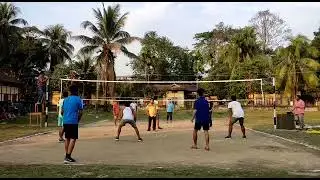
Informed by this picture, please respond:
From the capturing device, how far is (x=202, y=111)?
14.1 metres

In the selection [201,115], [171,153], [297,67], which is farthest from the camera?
[297,67]

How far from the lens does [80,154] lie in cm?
1275

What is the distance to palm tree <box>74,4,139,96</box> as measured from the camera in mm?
50250

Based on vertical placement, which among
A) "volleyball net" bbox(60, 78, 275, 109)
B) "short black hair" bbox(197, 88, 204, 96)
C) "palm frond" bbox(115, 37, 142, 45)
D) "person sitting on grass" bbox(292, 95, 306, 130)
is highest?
"palm frond" bbox(115, 37, 142, 45)

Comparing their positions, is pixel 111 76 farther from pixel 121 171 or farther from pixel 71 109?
pixel 121 171

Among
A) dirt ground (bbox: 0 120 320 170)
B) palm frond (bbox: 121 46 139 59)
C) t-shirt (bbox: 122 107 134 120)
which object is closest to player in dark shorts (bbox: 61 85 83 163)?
dirt ground (bbox: 0 120 320 170)

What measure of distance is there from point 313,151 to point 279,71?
4620cm

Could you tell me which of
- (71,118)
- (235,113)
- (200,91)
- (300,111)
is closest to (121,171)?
(71,118)

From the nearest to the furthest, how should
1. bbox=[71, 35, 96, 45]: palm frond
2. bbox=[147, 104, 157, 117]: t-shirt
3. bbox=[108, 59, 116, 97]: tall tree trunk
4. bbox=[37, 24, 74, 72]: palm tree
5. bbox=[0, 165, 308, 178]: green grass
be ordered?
1. bbox=[0, 165, 308, 178]: green grass
2. bbox=[147, 104, 157, 117]: t-shirt
3. bbox=[108, 59, 116, 97]: tall tree trunk
4. bbox=[71, 35, 96, 45]: palm frond
5. bbox=[37, 24, 74, 72]: palm tree

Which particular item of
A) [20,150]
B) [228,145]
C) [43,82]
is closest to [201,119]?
[228,145]

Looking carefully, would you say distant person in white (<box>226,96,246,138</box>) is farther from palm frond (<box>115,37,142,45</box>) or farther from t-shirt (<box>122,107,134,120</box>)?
palm frond (<box>115,37,142,45</box>)

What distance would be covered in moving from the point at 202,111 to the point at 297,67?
47.5 meters

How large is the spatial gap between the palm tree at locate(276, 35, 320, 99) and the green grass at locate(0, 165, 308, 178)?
5000 centimetres

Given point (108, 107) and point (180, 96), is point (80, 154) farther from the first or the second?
point (180, 96)
